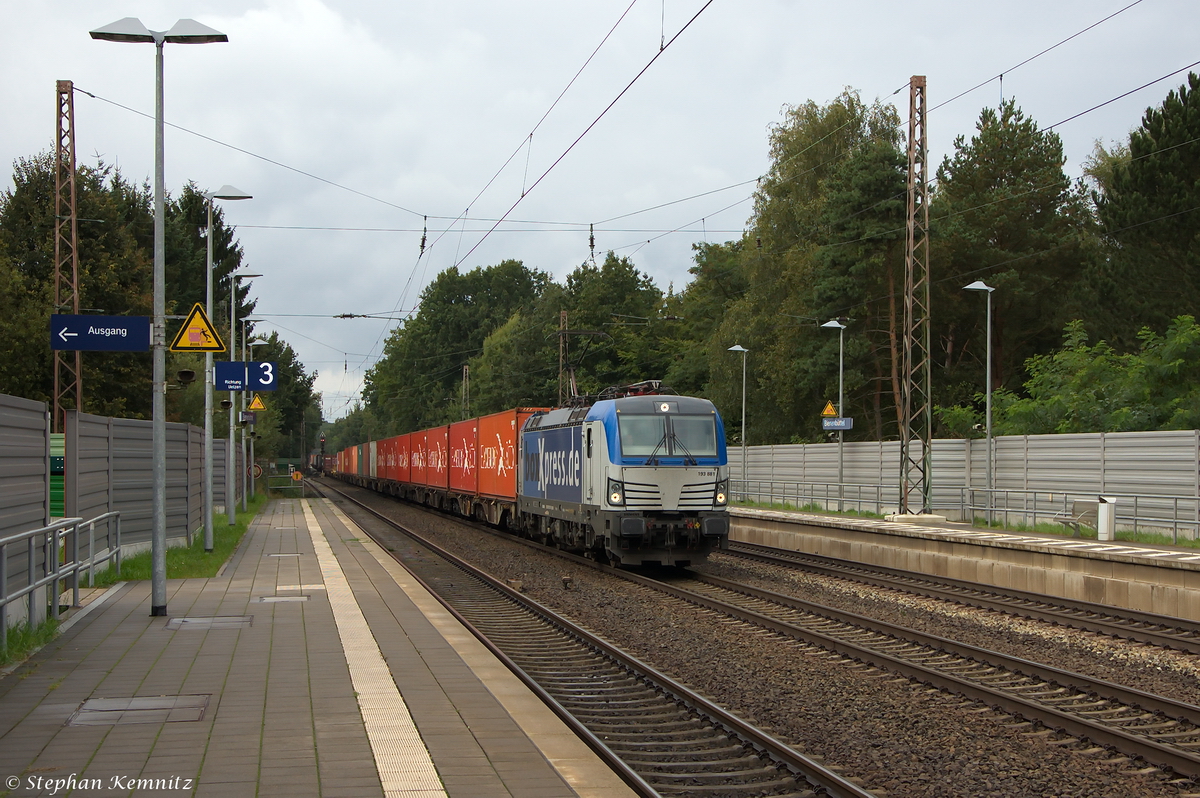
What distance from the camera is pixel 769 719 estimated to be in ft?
27.0

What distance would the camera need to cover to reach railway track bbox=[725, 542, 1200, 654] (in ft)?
41.4

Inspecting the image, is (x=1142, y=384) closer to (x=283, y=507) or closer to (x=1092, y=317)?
(x=1092, y=317)

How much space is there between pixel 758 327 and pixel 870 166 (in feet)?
36.2

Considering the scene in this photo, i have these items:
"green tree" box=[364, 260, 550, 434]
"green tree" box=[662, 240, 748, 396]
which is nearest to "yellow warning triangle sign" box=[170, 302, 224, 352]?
"green tree" box=[662, 240, 748, 396]

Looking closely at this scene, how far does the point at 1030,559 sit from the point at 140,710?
14847mm

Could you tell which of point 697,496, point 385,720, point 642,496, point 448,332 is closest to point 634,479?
point 642,496

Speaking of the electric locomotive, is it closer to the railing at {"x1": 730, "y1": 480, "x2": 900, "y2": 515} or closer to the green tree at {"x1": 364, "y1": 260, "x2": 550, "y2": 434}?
the railing at {"x1": 730, "y1": 480, "x2": 900, "y2": 515}

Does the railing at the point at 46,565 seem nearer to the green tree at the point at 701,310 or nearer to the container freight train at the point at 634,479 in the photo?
the container freight train at the point at 634,479

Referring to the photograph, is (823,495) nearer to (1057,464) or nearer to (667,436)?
(1057,464)

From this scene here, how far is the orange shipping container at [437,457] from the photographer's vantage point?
127ft

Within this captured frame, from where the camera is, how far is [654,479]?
1812cm

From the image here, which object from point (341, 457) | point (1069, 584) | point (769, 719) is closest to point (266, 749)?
point (769, 719)

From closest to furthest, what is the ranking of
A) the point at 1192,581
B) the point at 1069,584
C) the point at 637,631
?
the point at 637,631 → the point at 1192,581 → the point at 1069,584

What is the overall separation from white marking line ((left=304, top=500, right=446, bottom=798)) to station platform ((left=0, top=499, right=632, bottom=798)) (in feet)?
0.05
